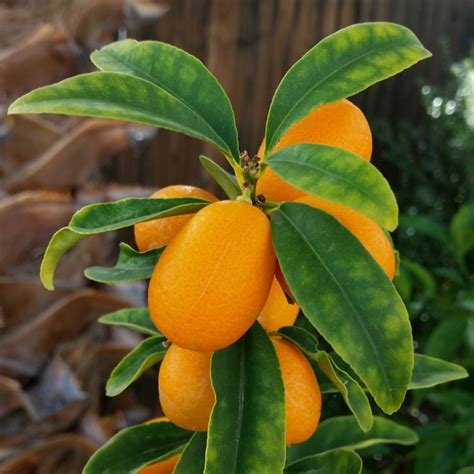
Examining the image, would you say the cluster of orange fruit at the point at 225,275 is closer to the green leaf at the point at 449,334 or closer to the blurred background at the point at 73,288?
the blurred background at the point at 73,288

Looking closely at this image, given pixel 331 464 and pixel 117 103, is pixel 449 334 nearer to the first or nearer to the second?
pixel 331 464

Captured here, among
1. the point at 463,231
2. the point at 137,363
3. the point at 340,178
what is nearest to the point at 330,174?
the point at 340,178

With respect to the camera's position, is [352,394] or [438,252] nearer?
[352,394]

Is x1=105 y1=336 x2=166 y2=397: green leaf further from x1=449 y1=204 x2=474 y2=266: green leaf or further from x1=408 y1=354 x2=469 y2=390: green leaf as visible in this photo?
x1=449 y1=204 x2=474 y2=266: green leaf

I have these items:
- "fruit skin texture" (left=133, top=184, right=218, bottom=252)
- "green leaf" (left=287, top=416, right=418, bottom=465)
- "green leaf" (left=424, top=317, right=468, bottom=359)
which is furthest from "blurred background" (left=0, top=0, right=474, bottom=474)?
"fruit skin texture" (left=133, top=184, right=218, bottom=252)

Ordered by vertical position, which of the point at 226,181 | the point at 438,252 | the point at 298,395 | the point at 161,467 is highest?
the point at 226,181

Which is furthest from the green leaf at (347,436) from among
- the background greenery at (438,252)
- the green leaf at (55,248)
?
the background greenery at (438,252)

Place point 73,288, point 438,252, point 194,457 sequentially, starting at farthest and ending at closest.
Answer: point 438,252 < point 73,288 < point 194,457
